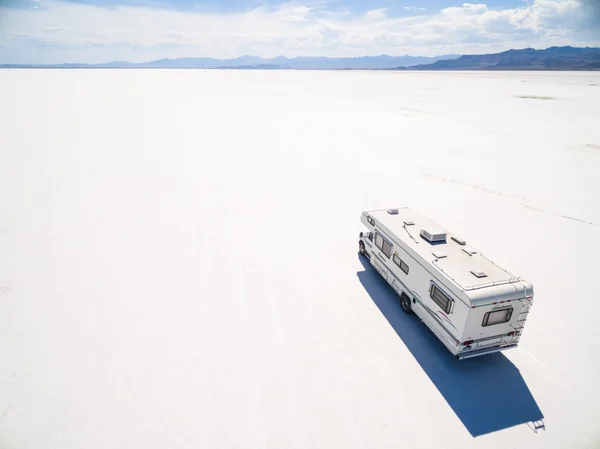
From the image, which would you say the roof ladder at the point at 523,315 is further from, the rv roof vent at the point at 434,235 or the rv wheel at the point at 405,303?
the rv wheel at the point at 405,303

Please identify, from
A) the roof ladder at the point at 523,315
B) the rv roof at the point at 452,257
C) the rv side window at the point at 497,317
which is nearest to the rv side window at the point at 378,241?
the rv roof at the point at 452,257

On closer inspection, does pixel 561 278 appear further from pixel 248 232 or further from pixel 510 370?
pixel 248 232

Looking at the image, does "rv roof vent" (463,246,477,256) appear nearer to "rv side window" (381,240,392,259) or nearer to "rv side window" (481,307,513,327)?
"rv side window" (481,307,513,327)

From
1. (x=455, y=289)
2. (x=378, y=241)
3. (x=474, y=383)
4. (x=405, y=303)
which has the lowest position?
(x=474, y=383)

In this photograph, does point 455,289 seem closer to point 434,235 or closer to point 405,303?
point 434,235

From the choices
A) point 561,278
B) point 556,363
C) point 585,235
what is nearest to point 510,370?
point 556,363

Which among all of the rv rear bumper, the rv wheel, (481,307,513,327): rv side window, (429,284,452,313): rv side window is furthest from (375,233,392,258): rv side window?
the rv rear bumper

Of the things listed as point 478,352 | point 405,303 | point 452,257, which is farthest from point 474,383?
point 452,257
